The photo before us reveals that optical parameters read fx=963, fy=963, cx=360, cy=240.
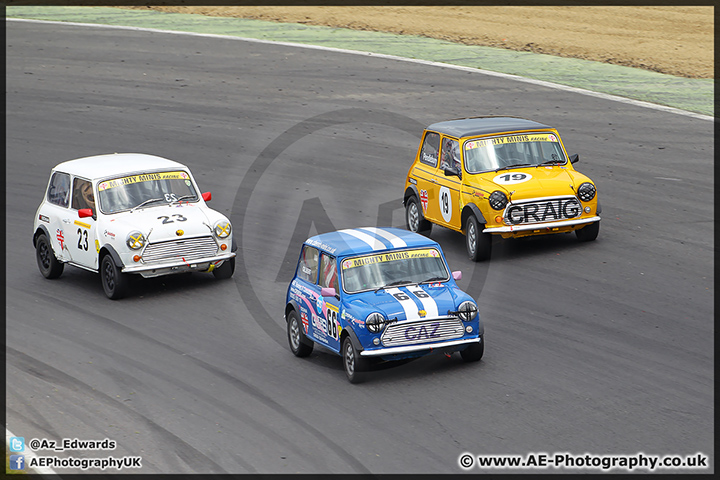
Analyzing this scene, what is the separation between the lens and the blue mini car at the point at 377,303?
10586mm

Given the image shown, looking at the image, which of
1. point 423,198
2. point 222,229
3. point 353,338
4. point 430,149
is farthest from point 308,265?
point 430,149

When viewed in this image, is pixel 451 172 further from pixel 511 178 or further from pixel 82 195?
pixel 82 195

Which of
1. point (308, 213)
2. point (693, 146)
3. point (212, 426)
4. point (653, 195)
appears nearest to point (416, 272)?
point (212, 426)

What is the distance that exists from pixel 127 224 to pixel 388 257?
4953 mm

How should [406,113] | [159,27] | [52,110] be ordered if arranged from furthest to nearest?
1. [159,27]
2. [52,110]
3. [406,113]

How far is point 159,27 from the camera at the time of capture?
118ft

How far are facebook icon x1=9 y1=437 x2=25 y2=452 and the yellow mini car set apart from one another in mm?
7990

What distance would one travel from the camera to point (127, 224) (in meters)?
14.5

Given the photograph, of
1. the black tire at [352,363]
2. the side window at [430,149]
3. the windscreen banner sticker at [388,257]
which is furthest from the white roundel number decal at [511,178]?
the black tire at [352,363]

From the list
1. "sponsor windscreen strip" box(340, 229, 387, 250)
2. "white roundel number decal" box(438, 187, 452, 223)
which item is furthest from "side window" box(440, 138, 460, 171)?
"sponsor windscreen strip" box(340, 229, 387, 250)

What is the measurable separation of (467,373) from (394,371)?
0.84m

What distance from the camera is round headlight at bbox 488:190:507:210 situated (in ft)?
49.5

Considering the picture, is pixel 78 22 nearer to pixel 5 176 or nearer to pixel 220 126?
pixel 220 126

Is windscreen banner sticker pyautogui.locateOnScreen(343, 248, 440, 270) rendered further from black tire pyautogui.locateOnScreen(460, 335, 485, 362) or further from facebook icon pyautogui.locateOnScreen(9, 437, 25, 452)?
facebook icon pyautogui.locateOnScreen(9, 437, 25, 452)
